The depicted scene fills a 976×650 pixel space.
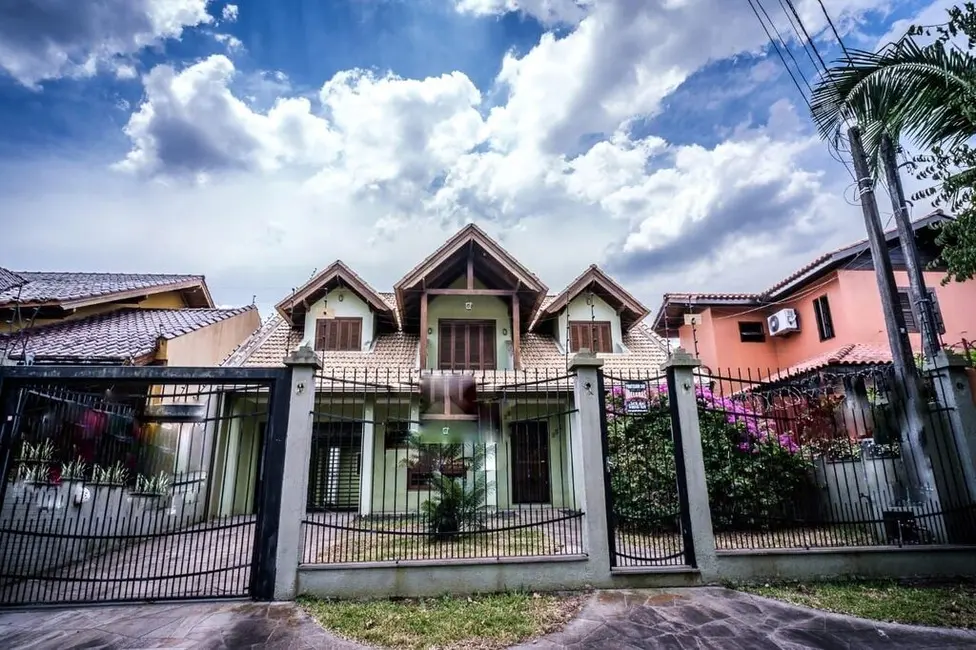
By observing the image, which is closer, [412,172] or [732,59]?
[732,59]

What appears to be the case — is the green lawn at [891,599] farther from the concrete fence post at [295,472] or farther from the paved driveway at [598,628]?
the concrete fence post at [295,472]

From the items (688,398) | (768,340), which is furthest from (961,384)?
(768,340)

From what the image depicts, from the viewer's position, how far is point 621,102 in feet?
31.7

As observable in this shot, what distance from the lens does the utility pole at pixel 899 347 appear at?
579cm

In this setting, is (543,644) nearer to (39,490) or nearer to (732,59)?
(39,490)

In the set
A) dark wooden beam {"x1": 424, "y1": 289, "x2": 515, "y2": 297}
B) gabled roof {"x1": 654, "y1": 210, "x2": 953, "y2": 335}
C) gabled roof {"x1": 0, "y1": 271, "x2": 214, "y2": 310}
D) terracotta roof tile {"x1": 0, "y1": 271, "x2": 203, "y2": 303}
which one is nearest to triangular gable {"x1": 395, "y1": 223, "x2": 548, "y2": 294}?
dark wooden beam {"x1": 424, "y1": 289, "x2": 515, "y2": 297}

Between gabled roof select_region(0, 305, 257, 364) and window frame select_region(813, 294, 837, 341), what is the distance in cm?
1705

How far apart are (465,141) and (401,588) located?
32.8 feet

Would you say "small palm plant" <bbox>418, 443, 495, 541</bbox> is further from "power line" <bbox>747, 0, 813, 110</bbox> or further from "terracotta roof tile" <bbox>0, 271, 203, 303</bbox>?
"terracotta roof tile" <bbox>0, 271, 203, 303</bbox>

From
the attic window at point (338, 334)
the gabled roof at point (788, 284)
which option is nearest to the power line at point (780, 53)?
the gabled roof at point (788, 284)

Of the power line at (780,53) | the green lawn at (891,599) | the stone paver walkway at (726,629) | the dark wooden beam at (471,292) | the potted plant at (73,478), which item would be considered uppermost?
the power line at (780,53)

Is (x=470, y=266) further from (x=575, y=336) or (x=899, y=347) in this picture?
(x=899, y=347)

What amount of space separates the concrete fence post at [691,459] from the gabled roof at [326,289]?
9.12 m

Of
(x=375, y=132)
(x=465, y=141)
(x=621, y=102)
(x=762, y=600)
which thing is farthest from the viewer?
(x=465, y=141)
